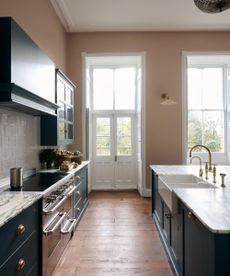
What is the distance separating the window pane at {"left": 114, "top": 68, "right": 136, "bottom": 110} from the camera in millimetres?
6414

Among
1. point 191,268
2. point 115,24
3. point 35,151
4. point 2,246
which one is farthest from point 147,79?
point 2,246

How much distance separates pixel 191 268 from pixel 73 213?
1.94 metres

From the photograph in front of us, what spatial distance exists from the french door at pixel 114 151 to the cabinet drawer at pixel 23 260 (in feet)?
14.7

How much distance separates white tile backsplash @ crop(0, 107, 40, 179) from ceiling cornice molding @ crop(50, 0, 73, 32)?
229cm

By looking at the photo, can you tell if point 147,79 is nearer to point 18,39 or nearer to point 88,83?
point 88,83

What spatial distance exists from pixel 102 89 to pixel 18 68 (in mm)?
4442

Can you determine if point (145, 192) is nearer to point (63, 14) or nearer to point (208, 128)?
point (208, 128)

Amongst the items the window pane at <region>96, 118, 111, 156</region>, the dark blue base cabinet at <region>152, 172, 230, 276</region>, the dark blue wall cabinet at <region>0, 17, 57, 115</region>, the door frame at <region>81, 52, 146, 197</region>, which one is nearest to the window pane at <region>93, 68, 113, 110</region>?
the window pane at <region>96, 118, 111, 156</region>

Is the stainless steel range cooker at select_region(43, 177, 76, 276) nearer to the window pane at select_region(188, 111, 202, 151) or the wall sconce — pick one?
the wall sconce

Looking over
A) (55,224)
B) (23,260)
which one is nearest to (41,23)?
(55,224)

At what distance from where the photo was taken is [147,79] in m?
5.62

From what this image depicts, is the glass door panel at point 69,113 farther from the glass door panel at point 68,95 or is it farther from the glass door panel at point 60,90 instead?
the glass door panel at point 60,90

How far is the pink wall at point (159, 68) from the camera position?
5617 mm

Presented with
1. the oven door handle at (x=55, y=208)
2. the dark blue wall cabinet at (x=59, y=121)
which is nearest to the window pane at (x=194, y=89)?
the dark blue wall cabinet at (x=59, y=121)
